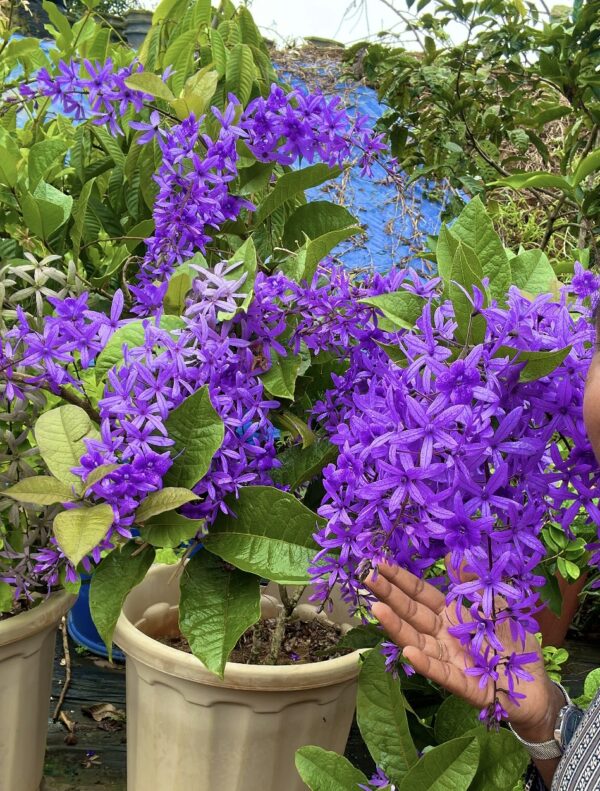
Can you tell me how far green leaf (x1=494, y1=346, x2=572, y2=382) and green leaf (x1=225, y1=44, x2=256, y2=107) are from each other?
595 millimetres

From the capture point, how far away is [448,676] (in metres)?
0.82

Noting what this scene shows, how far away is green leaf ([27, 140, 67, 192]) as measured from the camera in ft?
3.73

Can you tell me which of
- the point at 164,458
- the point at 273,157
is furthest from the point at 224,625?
the point at 273,157

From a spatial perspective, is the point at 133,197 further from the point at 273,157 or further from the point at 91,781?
the point at 91,781

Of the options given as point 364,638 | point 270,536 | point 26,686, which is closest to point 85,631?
point 26,686

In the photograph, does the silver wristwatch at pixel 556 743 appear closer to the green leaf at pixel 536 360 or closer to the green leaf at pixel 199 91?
the green leaf at pixel 536 360

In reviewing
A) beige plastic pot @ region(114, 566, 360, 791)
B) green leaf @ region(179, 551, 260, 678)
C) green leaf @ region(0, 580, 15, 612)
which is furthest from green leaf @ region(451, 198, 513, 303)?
green leaf @ region(0, 580, 15, 612)

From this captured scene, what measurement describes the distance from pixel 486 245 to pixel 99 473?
1.63 ft

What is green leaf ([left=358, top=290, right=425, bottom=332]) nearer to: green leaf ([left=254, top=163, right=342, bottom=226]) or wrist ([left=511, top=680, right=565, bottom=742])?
green leaf ([left=254, top=163, right=342, bottom=226])

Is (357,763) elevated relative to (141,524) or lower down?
lower down

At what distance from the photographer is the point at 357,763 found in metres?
1.70

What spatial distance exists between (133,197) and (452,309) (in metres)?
0.63

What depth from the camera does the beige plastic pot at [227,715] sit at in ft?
3.52

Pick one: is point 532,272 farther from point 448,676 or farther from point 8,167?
point 8,167
